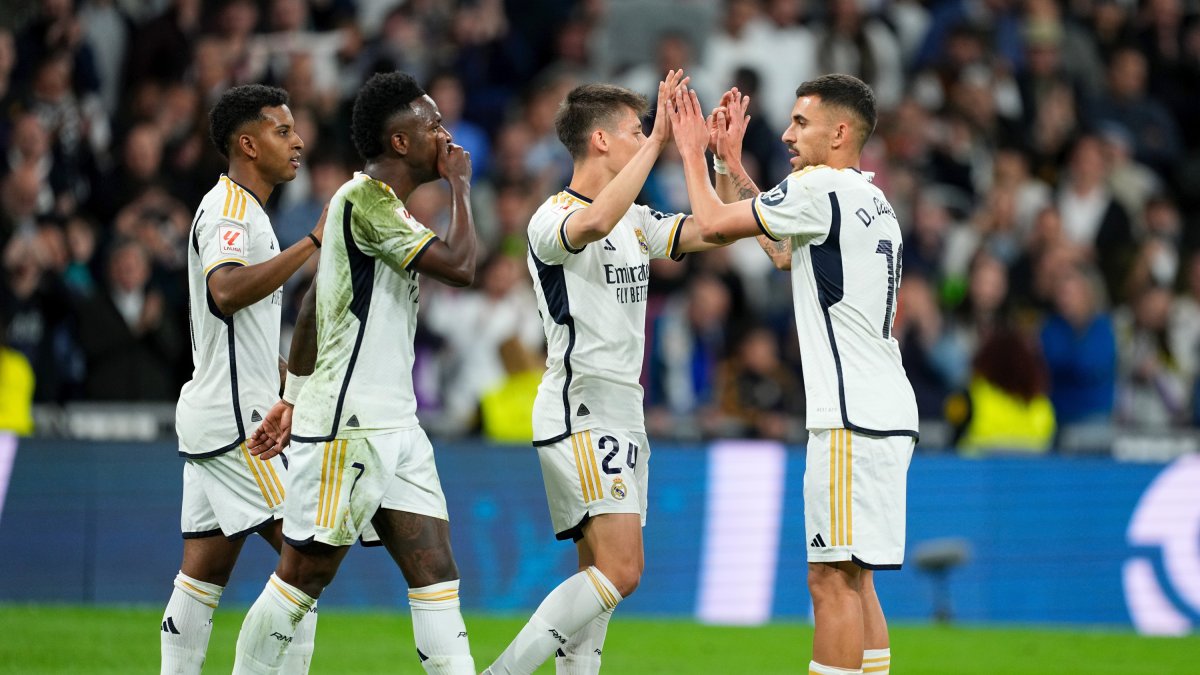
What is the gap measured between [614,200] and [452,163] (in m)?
0.71

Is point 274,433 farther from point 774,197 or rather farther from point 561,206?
point 774,197

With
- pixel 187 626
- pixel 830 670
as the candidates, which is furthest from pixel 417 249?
pixel 830 670

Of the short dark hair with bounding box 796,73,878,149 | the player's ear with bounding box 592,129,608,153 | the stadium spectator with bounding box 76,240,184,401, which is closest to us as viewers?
the short dark hair with bounding box 796,73,878,149

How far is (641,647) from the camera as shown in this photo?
11422mm

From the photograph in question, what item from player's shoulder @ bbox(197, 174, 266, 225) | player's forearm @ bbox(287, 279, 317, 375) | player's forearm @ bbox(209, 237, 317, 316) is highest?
player's shoulder @ bbox(197, 174, 266, 225)

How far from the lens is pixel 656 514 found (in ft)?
43.0

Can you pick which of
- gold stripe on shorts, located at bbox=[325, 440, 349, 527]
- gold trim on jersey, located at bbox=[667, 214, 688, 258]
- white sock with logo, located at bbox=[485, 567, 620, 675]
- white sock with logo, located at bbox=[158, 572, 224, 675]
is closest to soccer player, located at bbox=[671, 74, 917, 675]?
gold trim on jersey, located at bbox=[667, 214, 688, 258]

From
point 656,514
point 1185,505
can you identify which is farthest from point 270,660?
point 1185,505

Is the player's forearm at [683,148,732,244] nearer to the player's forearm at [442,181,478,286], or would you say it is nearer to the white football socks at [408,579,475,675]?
the player's forearm at [442,181,478,286]

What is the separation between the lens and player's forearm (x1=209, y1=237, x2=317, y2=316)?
7.20 m

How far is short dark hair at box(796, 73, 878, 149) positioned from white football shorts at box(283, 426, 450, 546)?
2304 millimetres

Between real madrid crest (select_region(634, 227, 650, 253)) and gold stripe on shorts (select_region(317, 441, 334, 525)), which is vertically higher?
real madrid crest (select_region(634, 227, 650, 253))

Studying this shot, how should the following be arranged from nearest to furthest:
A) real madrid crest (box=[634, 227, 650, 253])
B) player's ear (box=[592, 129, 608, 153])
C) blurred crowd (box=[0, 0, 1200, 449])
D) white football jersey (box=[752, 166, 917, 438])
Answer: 1. white football jersey (box=[752, 166, 917, 438])
2. player's ear (box=[592, 129, 608, 153])
3. real madrid crest (box=[634, 227, 650, 253])
4. blurred crowd (box=[0, 0, 1200, 449])

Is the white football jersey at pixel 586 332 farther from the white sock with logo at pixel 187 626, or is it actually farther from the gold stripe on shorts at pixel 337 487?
the white sock with logo at pixel 187 626
